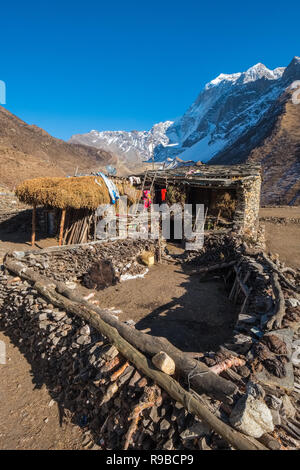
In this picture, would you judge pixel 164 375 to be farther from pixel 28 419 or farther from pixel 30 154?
pixel 30 154

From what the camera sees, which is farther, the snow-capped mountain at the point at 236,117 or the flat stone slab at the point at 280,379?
the snow-capped mountain at the point at 236,117

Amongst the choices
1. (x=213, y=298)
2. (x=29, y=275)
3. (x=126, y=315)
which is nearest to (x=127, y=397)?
(x=126, y=315)

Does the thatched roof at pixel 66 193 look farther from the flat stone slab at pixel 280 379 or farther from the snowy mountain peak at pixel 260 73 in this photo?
the snowy mountain peak at pixel 260 73

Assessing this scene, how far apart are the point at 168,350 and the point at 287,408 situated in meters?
1.44

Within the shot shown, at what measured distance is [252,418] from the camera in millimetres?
2189

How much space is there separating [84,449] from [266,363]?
2644 millimetres

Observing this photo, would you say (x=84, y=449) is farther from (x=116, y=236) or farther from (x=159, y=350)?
(x=116, y=236)

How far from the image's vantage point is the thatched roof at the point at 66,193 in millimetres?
9898

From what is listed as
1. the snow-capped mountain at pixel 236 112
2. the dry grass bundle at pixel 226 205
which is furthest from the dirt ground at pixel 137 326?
the snow-capped mountain at pixel 236 112

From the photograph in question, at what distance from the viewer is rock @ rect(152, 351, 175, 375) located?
2869 millimetres

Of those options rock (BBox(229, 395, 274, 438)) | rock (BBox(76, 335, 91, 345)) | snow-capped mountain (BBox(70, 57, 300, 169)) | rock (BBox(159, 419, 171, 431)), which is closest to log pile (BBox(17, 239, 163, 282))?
rock (BBox(76, 335, 91, 345))

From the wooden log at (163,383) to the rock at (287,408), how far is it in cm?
55

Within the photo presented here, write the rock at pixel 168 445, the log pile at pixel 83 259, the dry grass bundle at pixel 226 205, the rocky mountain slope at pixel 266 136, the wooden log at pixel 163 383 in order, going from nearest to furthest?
the wooden log at pixel 163 383
the rock at pixel 168 445
the log pile at pixel 83 259
the dry grass bundle at pixel 226 205
the rocky mountain slope at pixel 266 136
